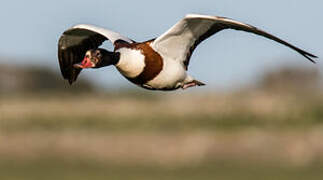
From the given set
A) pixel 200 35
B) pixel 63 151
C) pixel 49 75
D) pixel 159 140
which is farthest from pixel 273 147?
pixel 49 75

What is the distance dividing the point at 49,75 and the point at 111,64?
40.0 meters

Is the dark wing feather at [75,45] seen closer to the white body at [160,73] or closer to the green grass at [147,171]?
the white body at [160,73]

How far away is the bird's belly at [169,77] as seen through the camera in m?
9.09

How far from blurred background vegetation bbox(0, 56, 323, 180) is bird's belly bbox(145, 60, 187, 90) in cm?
1513

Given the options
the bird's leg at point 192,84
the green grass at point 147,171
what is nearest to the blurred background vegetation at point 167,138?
the green grass at point 147,171

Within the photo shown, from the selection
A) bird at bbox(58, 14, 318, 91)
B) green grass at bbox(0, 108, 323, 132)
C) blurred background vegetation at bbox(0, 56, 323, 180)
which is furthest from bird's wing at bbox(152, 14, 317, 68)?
green grass at bbox(0, 108, 323, 132)

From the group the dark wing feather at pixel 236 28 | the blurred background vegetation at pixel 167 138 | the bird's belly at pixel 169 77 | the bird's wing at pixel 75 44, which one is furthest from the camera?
the blurred background vegetation at pixel 167 138

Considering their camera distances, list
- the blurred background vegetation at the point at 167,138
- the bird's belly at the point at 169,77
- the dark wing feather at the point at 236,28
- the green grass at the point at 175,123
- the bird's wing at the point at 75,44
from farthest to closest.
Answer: the green grass at the point at 175,123, the blurred background vegetation at the point at 167,138, the bird's wing at the point at 75,44, the bird's belly at the point at 169,77, the dark wing feather at the point at 236,28

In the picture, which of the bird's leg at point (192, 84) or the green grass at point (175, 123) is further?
the green grass at point (175, 123)

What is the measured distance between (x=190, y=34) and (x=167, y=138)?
52.1ft

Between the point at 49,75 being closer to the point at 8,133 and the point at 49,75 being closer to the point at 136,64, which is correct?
the point at 8,133

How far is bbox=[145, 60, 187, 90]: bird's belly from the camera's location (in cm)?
909

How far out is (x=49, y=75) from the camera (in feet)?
160

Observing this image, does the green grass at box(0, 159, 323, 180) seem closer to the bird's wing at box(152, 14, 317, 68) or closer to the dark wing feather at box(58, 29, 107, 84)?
the dark wing feather at box(58, 29, 107, 84)
